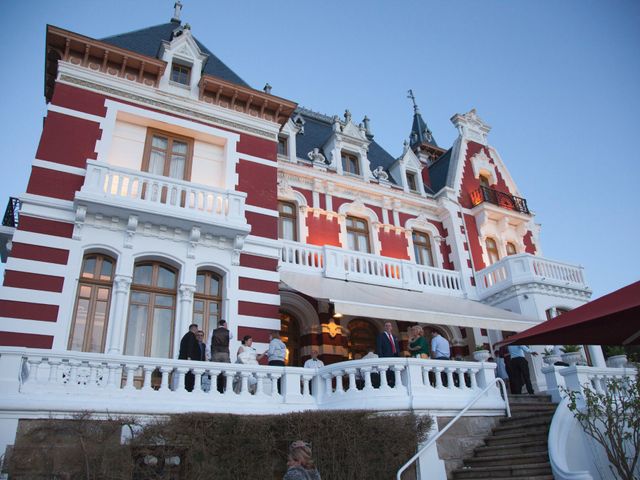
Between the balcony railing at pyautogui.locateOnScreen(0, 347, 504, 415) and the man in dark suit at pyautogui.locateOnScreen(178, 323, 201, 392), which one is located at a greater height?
the man in dark suit at pyautogui.locateOnScreen(178, 323, 201, 392)

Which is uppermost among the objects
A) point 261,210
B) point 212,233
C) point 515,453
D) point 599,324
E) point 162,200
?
point 261,210

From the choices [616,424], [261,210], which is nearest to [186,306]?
[261,210]

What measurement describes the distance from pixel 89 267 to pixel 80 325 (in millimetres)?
1317

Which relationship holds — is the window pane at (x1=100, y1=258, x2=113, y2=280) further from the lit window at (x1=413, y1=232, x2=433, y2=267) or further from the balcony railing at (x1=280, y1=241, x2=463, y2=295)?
the lit window at (x1=413, y1=232, x2=433, y2=267)

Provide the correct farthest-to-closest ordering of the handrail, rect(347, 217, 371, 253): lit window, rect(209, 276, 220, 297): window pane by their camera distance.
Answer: rect(347, 217, 371, 253): lit window < rect(209, 276, 220, 297): window pane < the handrail

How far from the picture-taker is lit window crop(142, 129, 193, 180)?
13.0 metres

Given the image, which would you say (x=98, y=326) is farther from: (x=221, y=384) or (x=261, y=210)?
(x=261, y=210)

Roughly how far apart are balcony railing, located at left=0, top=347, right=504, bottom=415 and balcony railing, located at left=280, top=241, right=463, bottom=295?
5025 millimetres

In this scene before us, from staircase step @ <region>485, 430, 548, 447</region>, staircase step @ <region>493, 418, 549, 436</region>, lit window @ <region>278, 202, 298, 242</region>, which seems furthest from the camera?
lit window @ <region>278, 202, 298, 242</region>

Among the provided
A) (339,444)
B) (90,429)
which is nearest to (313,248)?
(339,444)

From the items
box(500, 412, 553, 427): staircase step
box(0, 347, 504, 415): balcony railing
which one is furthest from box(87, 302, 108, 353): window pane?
box(500, 412, 553, 427): staircase step

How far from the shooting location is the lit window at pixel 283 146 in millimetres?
17191

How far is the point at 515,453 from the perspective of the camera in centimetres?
827

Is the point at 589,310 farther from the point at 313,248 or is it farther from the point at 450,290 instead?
the point at 450,290
